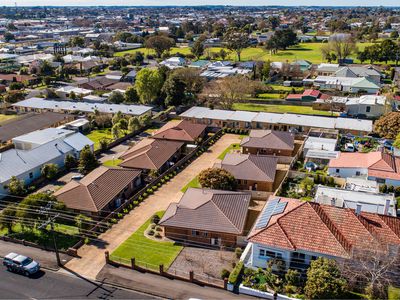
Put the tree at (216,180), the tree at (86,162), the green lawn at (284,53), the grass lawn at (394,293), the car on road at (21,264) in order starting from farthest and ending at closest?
the green lawn at (284,53)
the tree at (86,162)
the tree at (216,180)
the car on road at (21,264)
the grass lawn at (394,293)

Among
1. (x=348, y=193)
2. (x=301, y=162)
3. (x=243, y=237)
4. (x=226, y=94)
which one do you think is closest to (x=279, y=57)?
(x=226, y=94)

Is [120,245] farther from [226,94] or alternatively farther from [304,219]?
[226,94]

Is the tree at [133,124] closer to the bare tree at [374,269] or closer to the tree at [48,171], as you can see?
the tree at [48,171]

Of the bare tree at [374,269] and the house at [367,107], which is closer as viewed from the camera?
the bare tree at [374,269]

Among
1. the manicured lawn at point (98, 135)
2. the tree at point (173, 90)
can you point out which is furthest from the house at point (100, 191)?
the tree at point (173, 90)

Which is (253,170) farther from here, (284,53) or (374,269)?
(284,53)

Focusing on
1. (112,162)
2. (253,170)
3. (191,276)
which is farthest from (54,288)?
(112,162)
